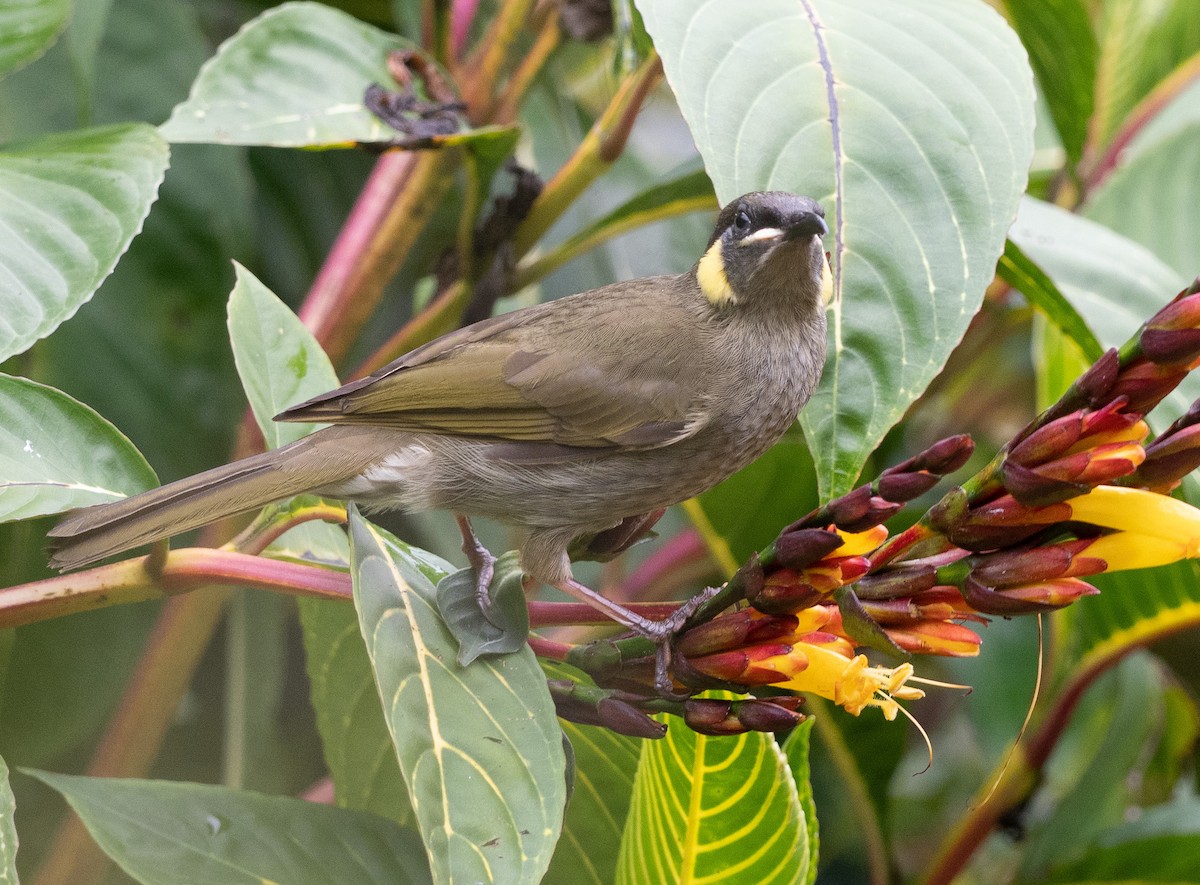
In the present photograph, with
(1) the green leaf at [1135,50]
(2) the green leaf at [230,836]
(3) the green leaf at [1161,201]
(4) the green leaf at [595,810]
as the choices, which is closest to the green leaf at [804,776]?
(4) the green leaf at [595,810]

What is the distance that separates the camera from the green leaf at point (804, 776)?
4.05 ft

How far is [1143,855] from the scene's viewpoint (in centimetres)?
183

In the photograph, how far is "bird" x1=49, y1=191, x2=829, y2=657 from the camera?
1553 mm

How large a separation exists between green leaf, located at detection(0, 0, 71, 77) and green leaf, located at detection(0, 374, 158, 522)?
0.58 m

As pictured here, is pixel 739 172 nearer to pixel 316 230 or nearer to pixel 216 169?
pixel 216 169

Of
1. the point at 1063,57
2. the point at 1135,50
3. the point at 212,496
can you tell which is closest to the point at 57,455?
the point at 212,496

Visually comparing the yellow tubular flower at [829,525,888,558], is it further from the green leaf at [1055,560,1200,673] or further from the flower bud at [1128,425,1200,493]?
the green leaf at [1055,560,1200,673]

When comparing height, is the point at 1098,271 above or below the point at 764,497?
above

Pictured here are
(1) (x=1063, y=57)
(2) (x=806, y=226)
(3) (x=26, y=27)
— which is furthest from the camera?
(1) (x=1063, y=57)

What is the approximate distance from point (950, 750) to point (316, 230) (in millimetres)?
2013

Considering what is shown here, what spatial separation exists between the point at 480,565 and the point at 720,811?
1.38ft

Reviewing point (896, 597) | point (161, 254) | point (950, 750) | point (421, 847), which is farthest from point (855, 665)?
point (950, 750)

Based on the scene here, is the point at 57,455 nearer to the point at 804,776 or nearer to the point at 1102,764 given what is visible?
the point at 804,776

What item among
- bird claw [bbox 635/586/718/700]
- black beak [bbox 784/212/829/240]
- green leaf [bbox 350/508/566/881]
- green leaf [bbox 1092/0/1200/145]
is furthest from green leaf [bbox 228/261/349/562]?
green leaf [bbox 1092/0/1200/145]
